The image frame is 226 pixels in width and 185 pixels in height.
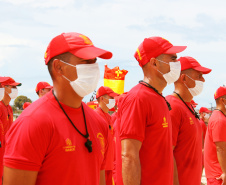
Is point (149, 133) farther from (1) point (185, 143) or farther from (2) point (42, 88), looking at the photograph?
(2) point (42, 88)

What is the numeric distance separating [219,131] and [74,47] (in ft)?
13.3

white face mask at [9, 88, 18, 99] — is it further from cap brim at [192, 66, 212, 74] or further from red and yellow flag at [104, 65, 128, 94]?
red and yellow flag at [104, 65, 128, 94]

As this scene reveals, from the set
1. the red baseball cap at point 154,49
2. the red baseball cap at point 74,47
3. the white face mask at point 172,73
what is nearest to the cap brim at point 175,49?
the red baseball cap at point 154,49

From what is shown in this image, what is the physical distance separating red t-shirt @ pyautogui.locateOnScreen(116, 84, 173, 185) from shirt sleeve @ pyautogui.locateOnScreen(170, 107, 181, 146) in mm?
634

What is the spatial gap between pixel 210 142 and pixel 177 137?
1953 millimetres

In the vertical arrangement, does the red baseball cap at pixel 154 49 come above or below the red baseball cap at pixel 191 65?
above

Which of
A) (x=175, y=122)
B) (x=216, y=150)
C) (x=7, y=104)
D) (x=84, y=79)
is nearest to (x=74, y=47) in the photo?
(x=84, y=79)

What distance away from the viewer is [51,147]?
236 centimetres

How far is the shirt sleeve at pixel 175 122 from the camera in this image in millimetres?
4445

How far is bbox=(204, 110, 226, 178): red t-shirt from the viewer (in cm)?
599

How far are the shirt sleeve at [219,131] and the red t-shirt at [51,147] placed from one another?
150 inches

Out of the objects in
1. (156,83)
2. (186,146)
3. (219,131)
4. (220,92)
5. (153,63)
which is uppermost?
(153,63)

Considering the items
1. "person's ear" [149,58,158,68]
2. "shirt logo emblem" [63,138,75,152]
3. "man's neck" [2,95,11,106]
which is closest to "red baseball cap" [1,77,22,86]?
"man's neck" [2,95,11,106]

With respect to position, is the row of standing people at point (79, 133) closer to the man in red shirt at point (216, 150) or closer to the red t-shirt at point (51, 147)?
the red t-shirt at point (51, 147)
